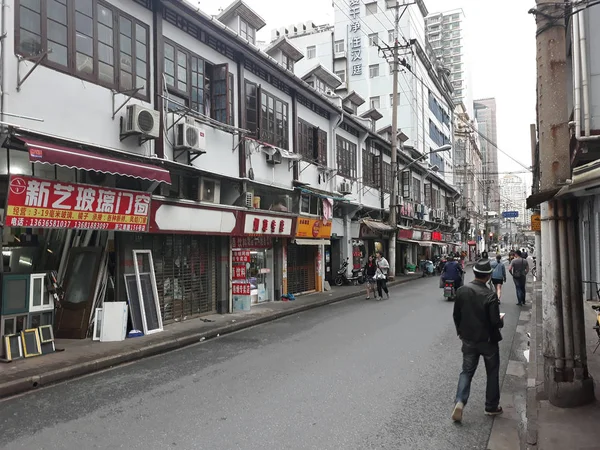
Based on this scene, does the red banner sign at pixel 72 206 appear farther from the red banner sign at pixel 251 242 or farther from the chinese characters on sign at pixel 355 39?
the chinese characters on sign at pixel 355 39

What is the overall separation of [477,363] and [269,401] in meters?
2.61

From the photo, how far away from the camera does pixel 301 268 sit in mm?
19375

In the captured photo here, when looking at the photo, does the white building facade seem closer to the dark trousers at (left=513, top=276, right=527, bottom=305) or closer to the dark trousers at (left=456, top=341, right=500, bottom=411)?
the dark trousers at (left=456, top=341, right=500, bottom=411)

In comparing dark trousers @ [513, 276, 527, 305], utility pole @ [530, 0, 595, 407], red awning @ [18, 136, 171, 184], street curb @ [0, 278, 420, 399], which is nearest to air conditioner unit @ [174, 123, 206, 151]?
red awning @ [18, 136, 171, 184]

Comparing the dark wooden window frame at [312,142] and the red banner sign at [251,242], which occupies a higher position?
the dark wooden window frame at [312,142]

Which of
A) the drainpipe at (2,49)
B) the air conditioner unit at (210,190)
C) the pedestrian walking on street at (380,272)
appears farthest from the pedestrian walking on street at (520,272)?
the drainpipe at (2,49)

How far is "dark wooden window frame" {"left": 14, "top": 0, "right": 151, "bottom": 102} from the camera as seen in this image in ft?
27.0

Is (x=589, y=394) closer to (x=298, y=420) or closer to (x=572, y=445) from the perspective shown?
(x=572, y=445)

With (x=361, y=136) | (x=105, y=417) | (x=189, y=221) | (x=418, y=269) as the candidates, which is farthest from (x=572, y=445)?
(x=418, y=269)

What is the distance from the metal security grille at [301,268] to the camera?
18.5 metres

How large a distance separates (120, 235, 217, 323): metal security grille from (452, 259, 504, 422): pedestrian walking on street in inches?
309

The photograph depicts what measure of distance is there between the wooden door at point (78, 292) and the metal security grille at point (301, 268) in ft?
30.1

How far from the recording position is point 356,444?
4.59 m

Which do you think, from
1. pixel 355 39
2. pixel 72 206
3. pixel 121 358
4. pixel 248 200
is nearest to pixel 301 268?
pixel 248 200
